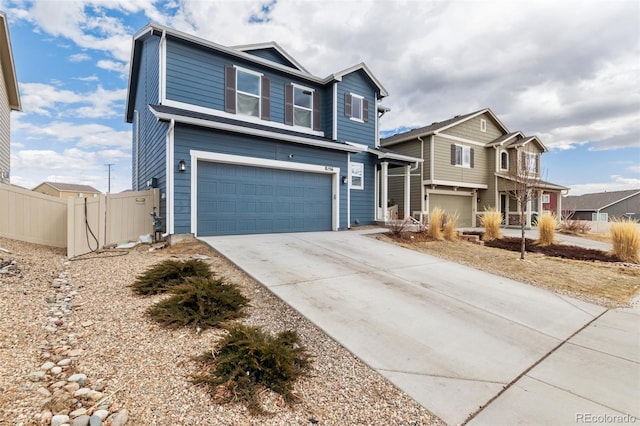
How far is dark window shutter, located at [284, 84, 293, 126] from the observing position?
10.7 metres

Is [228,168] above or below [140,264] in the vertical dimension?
above

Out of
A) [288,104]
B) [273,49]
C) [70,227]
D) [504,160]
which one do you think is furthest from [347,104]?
[504,160]

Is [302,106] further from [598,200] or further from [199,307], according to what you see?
[598,200]

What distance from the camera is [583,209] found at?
36.6 metres

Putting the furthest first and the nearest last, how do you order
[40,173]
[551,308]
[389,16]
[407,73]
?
[40,173]
[407,73]
[389,16]
[551,308]

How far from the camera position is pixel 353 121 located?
11883 millimetres

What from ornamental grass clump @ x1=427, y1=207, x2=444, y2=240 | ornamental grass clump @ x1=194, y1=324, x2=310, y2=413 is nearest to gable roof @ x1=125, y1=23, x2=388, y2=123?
ornamental grass clump @ x1=427, y1=207, x2=444, y2=240

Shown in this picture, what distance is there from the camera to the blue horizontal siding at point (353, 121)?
11555 millimetres

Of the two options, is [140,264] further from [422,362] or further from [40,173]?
[40,173]

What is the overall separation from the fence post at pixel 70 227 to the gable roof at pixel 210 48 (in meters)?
5.25

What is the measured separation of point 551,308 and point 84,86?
17959 mm

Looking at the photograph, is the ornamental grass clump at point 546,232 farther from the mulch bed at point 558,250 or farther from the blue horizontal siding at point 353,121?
the blue horizontal siding at point 353,121

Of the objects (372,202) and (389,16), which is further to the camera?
(372,202)

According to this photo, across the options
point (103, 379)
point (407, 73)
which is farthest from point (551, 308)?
point (407, 73)
